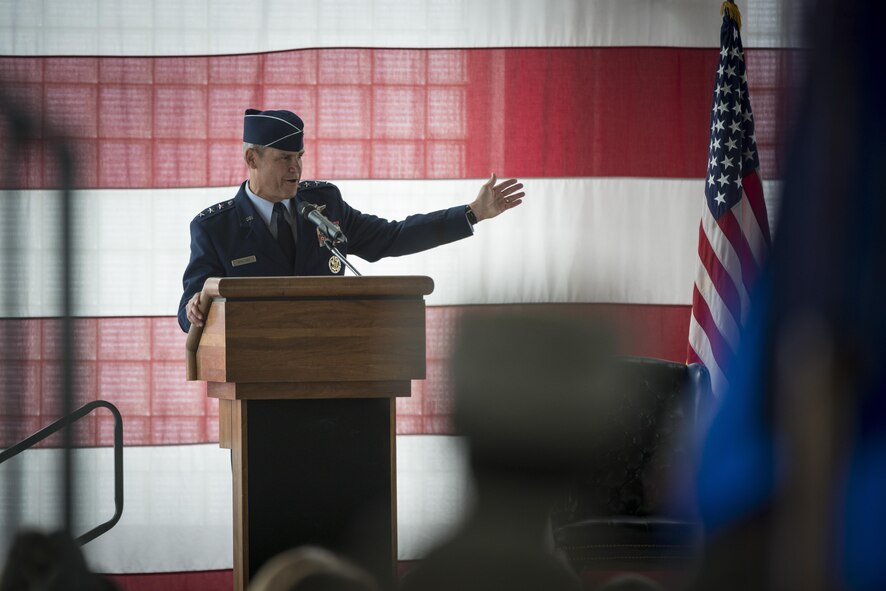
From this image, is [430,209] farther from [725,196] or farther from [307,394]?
[307,394]

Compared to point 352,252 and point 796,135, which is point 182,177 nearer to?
point 352,252

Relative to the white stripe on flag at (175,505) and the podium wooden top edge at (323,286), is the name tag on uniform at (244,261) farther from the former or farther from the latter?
the white stripe on flag at (175,505)

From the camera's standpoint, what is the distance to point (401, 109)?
11.2 feet

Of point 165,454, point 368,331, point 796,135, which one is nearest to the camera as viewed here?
point 796,135

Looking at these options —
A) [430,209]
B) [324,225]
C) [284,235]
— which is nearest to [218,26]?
[430,209]

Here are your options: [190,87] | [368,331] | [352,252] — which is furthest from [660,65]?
[368,331]

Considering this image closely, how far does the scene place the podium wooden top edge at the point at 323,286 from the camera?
6.39 ft

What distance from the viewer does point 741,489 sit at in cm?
32

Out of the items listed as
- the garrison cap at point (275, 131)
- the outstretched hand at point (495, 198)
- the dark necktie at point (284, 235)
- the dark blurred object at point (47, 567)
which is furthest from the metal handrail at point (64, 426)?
the outstretched hand at point (495, 198)

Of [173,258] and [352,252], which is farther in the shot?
[173,258]

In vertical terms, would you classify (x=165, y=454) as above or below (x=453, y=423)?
below

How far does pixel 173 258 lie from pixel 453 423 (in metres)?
3.21

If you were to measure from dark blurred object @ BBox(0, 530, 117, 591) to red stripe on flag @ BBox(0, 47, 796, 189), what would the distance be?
2897 millimetres

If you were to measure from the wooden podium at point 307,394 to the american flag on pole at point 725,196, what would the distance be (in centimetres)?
141
